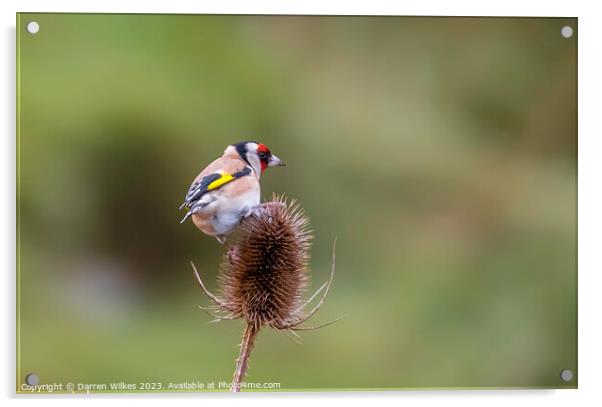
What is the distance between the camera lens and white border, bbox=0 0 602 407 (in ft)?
10.1

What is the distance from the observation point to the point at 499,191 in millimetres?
3225

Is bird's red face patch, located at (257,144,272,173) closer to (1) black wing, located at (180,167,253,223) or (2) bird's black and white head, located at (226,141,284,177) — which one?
(2) bird's black and white head, located at (226,141,284,177)

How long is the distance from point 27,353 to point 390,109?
1807 millimetres

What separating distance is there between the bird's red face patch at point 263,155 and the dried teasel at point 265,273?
0.85 ft

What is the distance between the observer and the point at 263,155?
3137 mm

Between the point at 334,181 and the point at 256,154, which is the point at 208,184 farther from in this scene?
the point at 334,181

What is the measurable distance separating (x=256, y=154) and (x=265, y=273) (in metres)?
0.55

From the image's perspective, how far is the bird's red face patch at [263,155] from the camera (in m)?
3.12

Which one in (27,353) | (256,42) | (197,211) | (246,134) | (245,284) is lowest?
(27,353)
